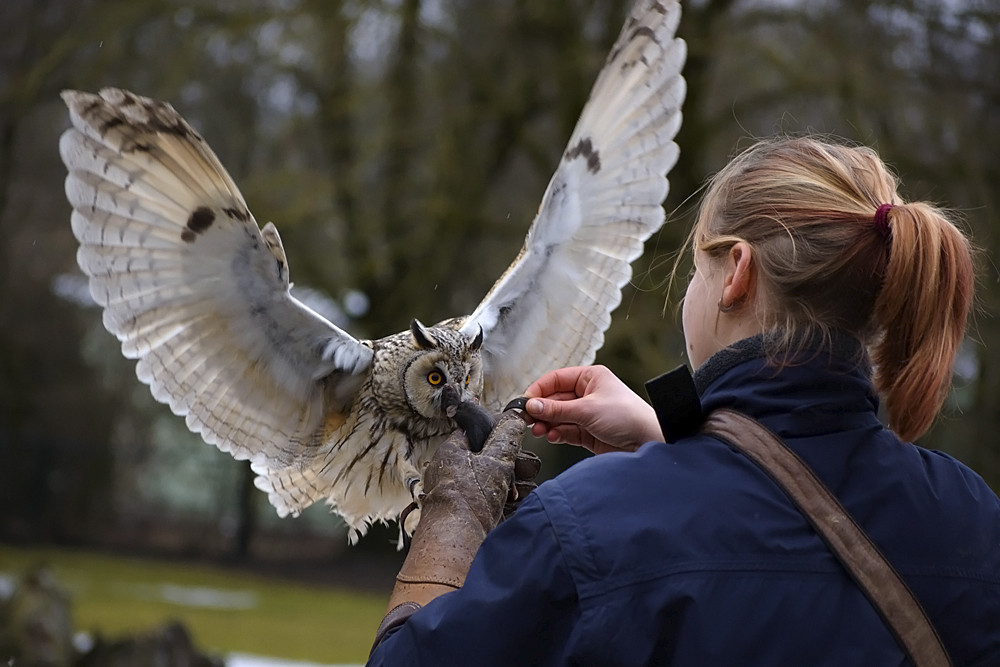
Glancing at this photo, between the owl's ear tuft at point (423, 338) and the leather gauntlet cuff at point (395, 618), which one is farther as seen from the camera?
the owl's ear tuft at point (423, 338)

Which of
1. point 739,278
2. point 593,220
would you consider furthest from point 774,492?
point 593,220

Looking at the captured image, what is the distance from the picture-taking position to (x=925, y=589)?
1.03 metres

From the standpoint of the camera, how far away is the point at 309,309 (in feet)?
8.04

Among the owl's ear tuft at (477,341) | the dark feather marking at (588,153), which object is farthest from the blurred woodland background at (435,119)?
the owl's ear tuft at (477,341)

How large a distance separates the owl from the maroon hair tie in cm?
112

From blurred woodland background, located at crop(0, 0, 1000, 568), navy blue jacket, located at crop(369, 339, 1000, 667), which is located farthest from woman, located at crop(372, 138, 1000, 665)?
blurred woodland background, located at crop(0, 0, 1000, 568)

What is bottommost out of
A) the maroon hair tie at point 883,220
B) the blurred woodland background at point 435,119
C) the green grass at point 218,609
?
the green grass at point 218,609

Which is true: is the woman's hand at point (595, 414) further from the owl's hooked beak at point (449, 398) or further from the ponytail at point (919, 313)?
the owl's hooked beak at point (449, 398)

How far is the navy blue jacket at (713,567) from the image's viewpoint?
100 cm

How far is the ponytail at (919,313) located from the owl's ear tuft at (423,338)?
1.30m

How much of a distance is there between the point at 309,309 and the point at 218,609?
7.21 metres

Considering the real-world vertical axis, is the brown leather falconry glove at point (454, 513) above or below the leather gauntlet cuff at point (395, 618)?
below

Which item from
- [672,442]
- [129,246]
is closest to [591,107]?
[129,246]

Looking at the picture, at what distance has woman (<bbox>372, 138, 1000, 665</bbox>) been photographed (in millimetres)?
1000
